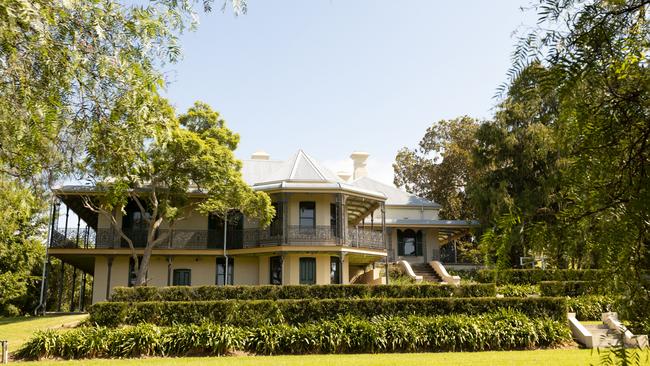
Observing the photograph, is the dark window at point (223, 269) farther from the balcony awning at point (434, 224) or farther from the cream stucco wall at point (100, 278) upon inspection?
→ the balcony awning at point (434, 224)

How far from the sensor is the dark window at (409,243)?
3569cm

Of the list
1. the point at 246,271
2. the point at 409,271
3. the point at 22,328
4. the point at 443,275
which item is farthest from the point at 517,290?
the point at 22,328

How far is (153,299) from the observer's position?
64.3ft

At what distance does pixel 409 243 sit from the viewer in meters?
36.0

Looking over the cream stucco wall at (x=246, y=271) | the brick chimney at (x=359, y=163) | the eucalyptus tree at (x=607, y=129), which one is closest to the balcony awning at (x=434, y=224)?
the brick chimney at (x=359, y=163)

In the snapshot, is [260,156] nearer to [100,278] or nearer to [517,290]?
[100,278]

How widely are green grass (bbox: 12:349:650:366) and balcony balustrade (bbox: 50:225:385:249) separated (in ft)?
38.3

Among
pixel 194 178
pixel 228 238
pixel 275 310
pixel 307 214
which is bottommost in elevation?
pixel 275 310

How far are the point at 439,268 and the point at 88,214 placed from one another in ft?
60.4

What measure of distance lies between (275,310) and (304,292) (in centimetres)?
256

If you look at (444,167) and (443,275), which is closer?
(443,275)

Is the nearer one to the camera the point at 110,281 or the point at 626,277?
the point at 626,277

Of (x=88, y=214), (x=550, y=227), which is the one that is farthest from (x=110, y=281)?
(x=550, y=227)

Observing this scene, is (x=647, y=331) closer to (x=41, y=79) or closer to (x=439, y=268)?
(x=41, y=79)
